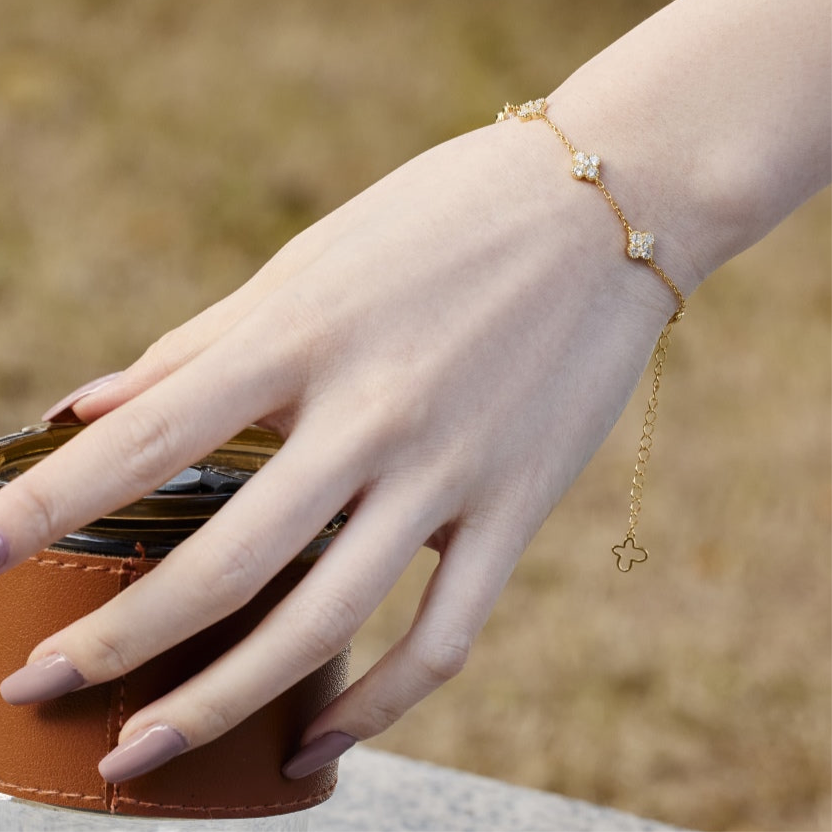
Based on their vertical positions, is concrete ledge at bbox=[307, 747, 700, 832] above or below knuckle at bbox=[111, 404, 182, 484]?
below

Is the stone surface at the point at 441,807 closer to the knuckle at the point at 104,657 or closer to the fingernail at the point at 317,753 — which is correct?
the fingernail at the point at 317,753

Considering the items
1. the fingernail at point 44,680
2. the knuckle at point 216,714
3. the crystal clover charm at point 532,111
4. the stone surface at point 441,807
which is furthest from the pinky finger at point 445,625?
the stone surface at point 441,807

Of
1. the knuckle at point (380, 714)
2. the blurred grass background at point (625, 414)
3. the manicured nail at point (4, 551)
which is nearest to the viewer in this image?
the manicured nail at point (4, 551)

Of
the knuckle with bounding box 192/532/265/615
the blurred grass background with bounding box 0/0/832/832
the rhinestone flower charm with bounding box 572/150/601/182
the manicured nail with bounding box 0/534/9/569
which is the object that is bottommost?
the knuckle with bounding box 192/532/265/615

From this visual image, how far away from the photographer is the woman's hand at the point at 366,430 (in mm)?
848

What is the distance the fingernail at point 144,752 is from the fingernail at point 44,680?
57 millimetres

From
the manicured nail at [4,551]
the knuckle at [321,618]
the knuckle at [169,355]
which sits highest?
the knuckle at [169,355]

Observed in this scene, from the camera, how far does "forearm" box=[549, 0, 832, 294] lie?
95cm

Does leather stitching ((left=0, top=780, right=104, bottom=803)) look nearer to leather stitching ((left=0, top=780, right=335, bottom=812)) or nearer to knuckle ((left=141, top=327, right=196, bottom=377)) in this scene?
leather stitching ((left=0, top=780, right=335, bottom=812))

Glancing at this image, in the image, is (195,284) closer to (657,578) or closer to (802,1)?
(657,578)

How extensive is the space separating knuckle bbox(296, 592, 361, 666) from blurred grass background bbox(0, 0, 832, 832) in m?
1.56

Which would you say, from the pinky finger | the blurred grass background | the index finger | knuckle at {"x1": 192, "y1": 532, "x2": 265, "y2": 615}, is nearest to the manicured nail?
the index finger

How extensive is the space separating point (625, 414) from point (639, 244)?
268 cm

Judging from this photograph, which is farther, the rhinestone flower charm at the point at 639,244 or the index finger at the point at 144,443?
the rhinestone flower charm at the point at 639,244
